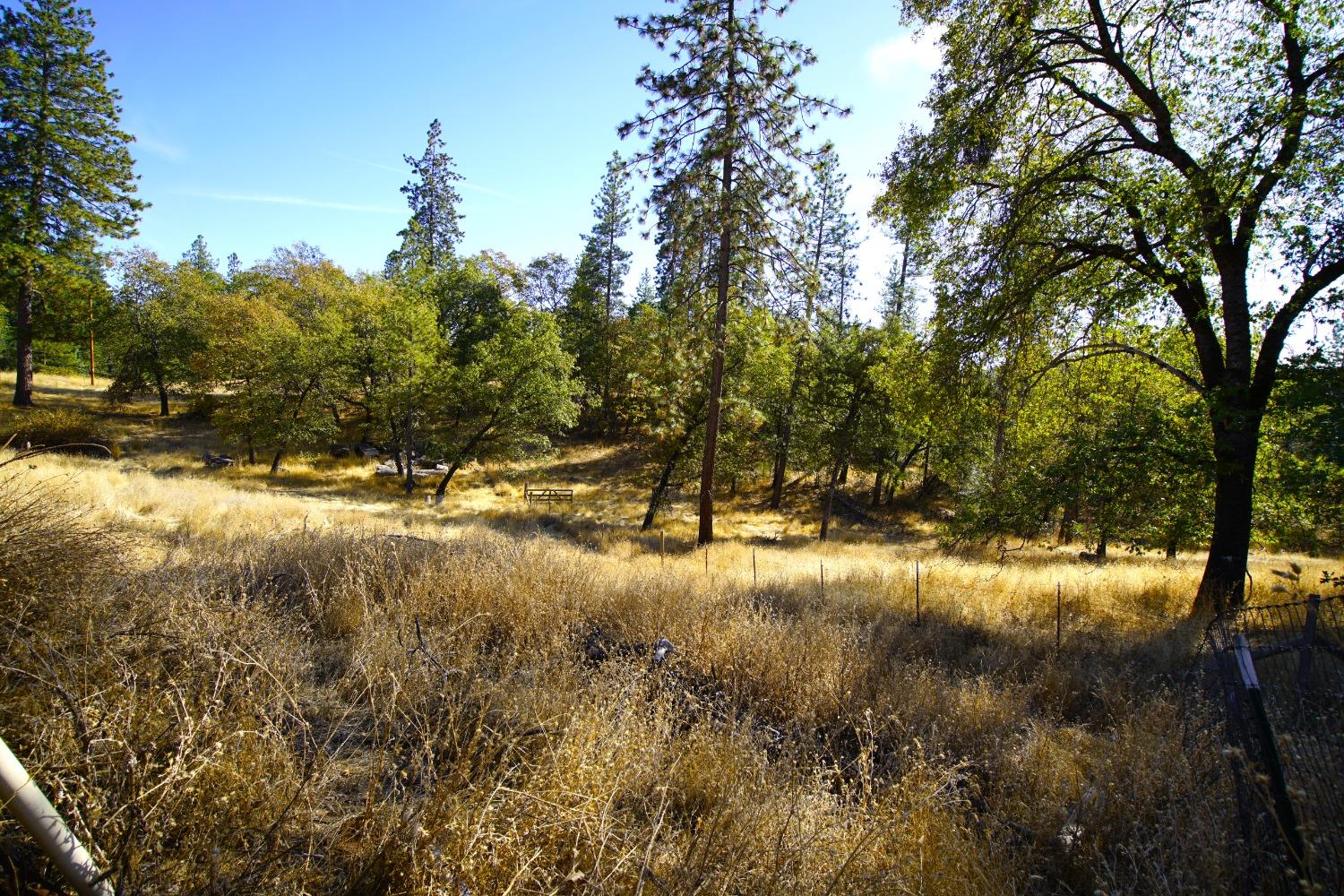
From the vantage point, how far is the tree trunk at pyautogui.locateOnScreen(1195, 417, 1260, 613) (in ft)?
26.9

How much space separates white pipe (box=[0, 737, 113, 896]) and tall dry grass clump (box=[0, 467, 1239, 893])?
0.64ft

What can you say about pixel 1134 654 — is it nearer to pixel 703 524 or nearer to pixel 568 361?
pixel 703 524

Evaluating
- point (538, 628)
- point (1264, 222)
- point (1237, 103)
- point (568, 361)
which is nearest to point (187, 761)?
point (538, 628)

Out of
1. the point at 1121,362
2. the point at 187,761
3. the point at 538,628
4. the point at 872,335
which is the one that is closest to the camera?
the point at 187,761

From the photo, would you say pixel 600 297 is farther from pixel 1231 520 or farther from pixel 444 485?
pixel 1231 520

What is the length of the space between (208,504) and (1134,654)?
52.4 feet

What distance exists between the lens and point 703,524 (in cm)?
1680

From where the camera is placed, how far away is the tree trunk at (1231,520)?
819 centimetres

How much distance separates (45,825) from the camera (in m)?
1.54

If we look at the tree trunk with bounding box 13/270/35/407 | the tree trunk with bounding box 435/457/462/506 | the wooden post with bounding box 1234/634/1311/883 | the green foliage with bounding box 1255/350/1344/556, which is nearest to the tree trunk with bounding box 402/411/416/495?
the tree trunk with bounding box 435/457/462/506

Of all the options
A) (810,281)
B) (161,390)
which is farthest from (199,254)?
(810,281)

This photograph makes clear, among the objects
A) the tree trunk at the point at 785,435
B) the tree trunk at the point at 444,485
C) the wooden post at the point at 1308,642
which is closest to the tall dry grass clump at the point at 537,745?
the wooden post at the point at 1308,642

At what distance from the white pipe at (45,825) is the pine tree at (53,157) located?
33046 mm

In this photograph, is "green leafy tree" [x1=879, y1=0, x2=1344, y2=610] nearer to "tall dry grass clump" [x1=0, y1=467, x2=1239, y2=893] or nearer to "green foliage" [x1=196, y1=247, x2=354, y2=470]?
"tall dry grass clump" [x1=0, y1=467, x2=1239, y2=893]
